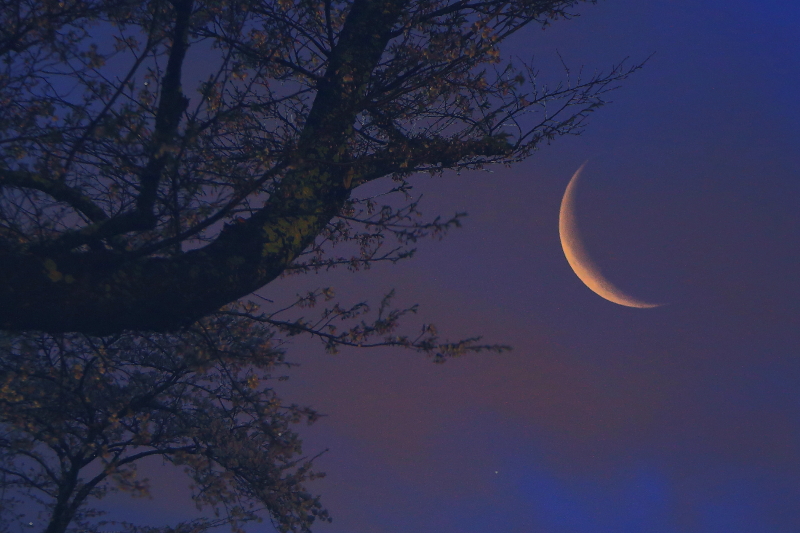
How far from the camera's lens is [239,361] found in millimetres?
5617

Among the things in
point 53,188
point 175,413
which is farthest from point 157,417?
point 53,188

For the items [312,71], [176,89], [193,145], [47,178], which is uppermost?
[312,71]

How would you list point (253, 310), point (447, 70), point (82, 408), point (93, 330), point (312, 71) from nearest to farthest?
point (93, 330) → point (447, 70) → point (312, 71) → point (82, 408) → point (253, 310)

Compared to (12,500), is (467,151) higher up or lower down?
higher up

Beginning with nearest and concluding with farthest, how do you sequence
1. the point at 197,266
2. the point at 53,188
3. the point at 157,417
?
the point at 53,188 → the point at 197,266 → the point at 157,417

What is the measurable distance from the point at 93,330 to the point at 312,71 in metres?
3.94

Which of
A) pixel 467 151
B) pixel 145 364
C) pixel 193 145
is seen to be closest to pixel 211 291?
pixel 193 145

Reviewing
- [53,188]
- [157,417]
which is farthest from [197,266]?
[157,417]

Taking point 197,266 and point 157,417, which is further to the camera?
point 157,417

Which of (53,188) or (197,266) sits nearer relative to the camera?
(53,188)

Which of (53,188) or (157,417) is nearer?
(53,188)

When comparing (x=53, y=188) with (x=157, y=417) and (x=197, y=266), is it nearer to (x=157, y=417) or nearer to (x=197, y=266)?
Result: (x=197, y=266)

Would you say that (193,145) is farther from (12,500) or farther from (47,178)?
(12,500)

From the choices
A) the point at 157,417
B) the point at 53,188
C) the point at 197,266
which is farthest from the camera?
the point at 157,417
